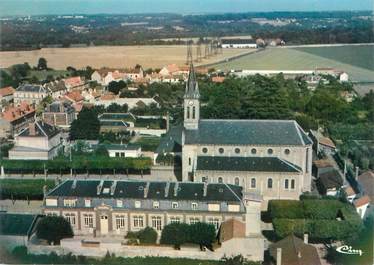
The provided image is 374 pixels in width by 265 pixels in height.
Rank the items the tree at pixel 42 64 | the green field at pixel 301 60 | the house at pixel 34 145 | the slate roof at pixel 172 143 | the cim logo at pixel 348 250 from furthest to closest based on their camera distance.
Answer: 1. the tree at pixel 42 64
2. the green field at pixel 301 60
3. the slate roof at pixel 172 143
4. the house at pixel 34 145
5. the cim logo at pixel 348 250

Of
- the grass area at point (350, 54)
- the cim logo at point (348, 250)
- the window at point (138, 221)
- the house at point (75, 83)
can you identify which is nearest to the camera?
the cim logo at point (348, 250)

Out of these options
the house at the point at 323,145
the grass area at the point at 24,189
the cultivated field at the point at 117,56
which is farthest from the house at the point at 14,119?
the house at the point at 323,145

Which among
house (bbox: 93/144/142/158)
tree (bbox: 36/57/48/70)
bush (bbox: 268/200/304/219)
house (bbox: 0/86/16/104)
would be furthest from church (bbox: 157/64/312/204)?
tree (bbox: 36/57/48/70)

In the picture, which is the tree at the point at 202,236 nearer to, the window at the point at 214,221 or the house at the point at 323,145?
the window at the point at 214,221

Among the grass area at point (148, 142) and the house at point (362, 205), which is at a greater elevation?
the house at point (362, 205)

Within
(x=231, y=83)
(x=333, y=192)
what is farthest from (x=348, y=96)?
(x=333, y=192)
